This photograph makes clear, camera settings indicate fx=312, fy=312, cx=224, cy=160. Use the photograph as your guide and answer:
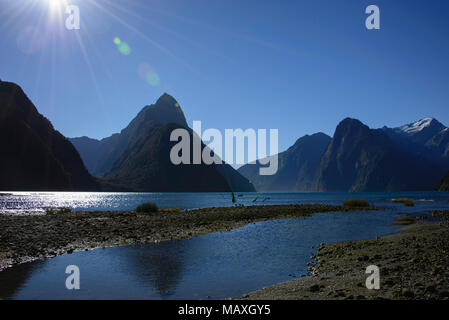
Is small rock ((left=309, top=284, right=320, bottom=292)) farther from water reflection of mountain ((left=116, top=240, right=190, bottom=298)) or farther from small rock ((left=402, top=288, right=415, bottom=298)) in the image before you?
water reflection of mountain ((left=116, top=240, right=190, bottom=298))

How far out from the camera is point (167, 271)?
17.7 metres

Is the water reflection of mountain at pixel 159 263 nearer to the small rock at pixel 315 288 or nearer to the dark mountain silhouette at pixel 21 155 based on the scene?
the small rock at pixel 315 288

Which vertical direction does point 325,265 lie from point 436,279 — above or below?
below

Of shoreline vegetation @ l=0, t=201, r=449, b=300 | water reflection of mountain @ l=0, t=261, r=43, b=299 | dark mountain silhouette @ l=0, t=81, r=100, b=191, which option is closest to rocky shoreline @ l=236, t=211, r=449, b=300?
shoreline vegetation @ l=0, t=201, r=449, b=300

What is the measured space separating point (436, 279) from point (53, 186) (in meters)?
218

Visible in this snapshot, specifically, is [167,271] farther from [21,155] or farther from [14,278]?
[21,155]

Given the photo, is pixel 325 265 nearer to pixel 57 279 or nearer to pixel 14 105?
pixel 57 279

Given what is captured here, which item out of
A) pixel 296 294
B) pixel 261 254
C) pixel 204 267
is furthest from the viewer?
pixel 261 254

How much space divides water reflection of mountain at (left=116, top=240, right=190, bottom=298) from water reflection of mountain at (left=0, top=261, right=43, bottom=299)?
5102 mm

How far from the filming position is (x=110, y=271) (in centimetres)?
1752

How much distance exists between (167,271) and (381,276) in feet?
36.0

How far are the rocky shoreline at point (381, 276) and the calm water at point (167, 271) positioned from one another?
1517mm

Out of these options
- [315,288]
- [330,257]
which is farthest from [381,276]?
[330,257]
